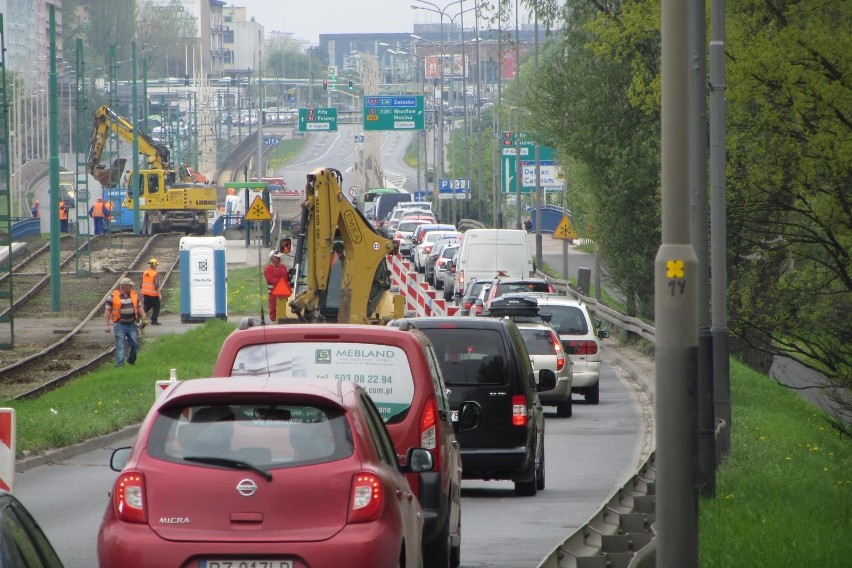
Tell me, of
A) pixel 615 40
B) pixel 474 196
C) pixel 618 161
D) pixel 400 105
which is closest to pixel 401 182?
pixel 474 196

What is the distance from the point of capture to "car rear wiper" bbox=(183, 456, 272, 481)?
7.48 m

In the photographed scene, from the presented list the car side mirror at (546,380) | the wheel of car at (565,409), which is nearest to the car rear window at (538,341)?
the wheel of car at (565,409)

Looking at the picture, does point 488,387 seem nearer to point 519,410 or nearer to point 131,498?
point 519,410

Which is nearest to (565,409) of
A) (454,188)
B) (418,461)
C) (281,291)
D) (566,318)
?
(566,318)

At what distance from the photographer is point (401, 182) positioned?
500 ft

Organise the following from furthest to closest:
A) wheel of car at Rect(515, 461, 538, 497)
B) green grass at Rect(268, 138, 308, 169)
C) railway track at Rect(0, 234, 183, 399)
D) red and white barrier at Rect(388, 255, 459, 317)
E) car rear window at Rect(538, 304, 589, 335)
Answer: green grass at Rect(268, 138, 308, 169)
red and white barrier at Rect(388, 255, 459, 317)
railway track at Rect(0, 234, 183, 399)
car rear window at Rect(538, 304, 589, 335)
wheel of car at Rect(515, 461, 538, 497)

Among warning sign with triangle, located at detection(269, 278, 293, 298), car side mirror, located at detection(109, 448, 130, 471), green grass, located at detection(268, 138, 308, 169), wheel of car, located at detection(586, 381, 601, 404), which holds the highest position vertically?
green grass, located at detection(268, 138, 308, 169)

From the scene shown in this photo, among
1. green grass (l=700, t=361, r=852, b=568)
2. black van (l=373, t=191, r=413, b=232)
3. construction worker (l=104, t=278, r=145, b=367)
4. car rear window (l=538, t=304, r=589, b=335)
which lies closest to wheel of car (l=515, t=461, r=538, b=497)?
green grass (l=700, t=361, r=852, b=568)

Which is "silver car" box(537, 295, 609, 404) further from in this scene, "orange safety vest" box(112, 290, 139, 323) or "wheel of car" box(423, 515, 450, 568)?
"wheel of car" box(423, 515, 450, 568)

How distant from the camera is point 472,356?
15.3m

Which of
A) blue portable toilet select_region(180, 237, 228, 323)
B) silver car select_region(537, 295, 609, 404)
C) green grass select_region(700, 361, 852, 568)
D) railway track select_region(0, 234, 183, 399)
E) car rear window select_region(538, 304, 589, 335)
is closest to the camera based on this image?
green grass select_region(700, 361, 852, 568)

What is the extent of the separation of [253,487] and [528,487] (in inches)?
341

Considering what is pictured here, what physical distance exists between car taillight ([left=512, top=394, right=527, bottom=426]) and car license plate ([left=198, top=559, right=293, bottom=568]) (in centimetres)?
802

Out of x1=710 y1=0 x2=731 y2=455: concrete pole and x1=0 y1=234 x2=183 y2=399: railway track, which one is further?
x1=0 y1=234 x2=183 y2=399: railway track
